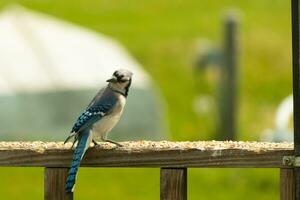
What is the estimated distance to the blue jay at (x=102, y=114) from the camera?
219 inches

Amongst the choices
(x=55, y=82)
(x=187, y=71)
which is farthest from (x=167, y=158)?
(x=187, y=71)

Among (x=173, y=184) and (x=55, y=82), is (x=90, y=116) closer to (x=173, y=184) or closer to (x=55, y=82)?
(x=173, y=184)

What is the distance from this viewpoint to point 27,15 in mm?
22609

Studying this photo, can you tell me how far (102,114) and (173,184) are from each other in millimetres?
765

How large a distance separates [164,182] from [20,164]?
59 centimetres

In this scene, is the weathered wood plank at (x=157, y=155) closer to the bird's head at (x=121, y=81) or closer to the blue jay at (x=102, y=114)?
the blue jay at (x=102, y=114)

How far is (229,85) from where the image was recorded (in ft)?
70.6

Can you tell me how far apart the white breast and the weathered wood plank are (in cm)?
28

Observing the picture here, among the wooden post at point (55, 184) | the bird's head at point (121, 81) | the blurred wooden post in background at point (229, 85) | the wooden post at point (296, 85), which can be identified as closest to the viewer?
the wooden post at point (296, 85)

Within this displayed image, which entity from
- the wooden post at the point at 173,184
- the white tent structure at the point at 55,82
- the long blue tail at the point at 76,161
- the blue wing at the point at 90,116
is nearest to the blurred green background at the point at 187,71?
the white tent structure at the point at 55,82

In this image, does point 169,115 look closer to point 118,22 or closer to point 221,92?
point 221,92

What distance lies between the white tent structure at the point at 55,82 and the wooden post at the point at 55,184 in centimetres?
1444

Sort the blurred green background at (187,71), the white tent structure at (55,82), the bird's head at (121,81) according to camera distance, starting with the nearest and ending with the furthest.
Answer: the bird's head at (121,81) → the blurred green background at (187,71) → the white tent structure at (55,82)

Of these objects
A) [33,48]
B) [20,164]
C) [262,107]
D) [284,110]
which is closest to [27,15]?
[33,48]
